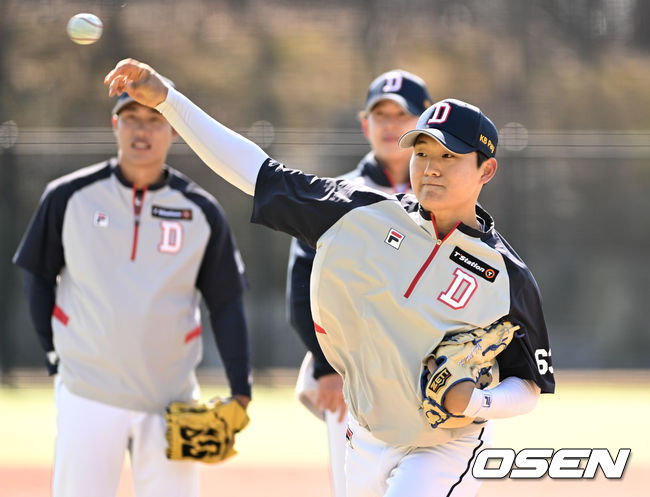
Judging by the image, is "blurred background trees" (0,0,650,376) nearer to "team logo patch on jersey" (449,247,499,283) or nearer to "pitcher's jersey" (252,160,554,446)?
"pitcher's jersey" (252,160,554,446)

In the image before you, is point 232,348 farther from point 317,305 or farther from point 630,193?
point 630,193

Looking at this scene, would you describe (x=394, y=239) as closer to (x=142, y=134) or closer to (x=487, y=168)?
(x=487, y=168)

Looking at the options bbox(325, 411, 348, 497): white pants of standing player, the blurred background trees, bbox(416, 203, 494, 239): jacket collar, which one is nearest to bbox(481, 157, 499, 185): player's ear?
bbox(416, 203, 494, 239): jacket collar

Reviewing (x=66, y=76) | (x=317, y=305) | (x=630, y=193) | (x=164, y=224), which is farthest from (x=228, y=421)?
(x=66, y=76)

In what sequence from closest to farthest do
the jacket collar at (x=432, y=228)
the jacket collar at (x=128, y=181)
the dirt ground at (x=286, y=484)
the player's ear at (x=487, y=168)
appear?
1. the jacket collar at (x=432, y=228)
2. the player's ear at (x=487, y=168)
3. the jacket collar at (x=128, y=181)
4. the dirt ground at (x=286, y=484)

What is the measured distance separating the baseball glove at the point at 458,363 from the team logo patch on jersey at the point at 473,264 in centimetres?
17

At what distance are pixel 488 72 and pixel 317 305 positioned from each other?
30.9 ft

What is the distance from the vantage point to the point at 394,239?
11.5ft

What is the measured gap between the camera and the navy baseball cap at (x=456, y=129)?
11.4ft

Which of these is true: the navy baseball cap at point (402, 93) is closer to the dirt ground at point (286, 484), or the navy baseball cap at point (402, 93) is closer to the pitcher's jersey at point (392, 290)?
the pitcher's jersey at point (392, 290)

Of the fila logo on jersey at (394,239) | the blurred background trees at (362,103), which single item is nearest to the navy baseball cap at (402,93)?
the fila logo on jersey at (394,239)

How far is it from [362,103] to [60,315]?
27.5 feet

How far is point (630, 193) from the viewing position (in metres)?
11.6

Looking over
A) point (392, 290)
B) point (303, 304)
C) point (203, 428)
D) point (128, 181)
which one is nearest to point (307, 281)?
point (303, 304)
